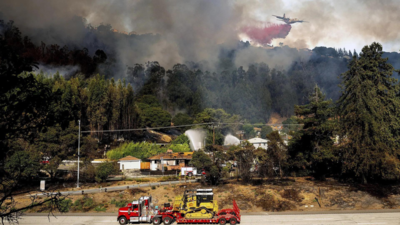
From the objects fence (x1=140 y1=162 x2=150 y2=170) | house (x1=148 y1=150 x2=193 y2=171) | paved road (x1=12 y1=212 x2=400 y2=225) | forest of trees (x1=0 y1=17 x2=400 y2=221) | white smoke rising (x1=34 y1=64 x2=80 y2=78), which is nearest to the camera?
forest of trees (x1=0 y1=17 x2=400 y2=221)

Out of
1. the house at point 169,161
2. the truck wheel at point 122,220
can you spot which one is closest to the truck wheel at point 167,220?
the truck wheel at point 122,220

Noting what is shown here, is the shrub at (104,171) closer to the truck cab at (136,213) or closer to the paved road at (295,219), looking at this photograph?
the paved road at (295,219)

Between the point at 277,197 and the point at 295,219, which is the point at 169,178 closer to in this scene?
the point at 277,197

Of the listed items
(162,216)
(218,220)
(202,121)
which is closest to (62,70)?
(202,121)

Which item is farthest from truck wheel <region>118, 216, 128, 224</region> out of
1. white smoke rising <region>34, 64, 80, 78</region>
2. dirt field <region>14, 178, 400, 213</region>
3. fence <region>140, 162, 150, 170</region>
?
white smoke rising <region>34, 64, 80, 78</region>

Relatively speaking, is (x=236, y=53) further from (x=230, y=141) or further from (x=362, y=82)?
(x=362, y=82)

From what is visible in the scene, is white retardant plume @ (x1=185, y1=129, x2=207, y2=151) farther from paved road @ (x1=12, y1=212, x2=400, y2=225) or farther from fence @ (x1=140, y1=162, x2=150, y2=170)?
paved road @ (x1=12, y1=212, x2=400, y2=225)
